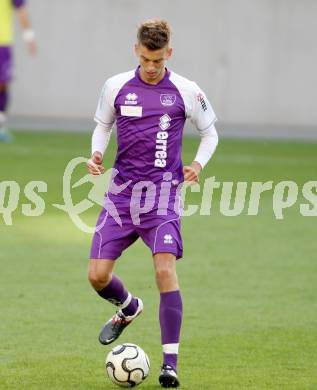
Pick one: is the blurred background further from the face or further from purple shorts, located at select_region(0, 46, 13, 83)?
the face

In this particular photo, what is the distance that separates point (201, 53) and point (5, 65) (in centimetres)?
626

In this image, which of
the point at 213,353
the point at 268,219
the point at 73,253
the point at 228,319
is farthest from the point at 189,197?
the point at 213,353

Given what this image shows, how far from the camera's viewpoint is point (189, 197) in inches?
585

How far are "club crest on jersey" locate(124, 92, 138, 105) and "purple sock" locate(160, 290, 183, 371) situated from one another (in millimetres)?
1167

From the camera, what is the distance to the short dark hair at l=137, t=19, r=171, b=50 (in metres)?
7.20

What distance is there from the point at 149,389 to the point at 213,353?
96cm

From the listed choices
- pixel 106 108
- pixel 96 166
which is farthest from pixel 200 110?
pixel 96 166

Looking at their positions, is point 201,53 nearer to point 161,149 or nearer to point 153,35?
point 161,149

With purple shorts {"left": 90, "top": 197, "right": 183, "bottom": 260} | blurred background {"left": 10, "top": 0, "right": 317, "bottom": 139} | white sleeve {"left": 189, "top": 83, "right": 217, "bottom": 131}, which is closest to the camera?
purple shorts {"left": 90, "top": 197, "right": 183, "bottom": 260}

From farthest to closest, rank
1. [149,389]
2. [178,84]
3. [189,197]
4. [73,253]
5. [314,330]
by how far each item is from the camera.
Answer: [189,197]
[73,253]
[314,330]
[178,84]
[149,389]

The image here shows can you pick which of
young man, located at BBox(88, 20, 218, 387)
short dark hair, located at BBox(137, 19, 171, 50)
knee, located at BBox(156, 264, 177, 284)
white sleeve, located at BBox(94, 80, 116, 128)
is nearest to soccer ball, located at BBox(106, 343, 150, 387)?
knee, located at BBox(156, 264, 177, 284)

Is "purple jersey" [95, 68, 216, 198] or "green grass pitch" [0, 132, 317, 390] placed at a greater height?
"purple jersey" [95, 68, 216, 198]

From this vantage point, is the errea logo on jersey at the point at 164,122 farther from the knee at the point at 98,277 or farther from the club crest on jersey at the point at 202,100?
the knee at the point at 98,277

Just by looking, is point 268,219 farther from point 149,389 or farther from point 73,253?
point 149,389
